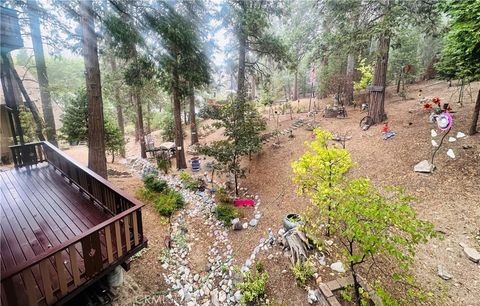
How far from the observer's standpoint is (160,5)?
7.23 meters

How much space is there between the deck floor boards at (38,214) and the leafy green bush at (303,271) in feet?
12.1

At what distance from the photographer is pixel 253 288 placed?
4664mm

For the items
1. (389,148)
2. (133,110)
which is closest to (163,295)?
(389,148)

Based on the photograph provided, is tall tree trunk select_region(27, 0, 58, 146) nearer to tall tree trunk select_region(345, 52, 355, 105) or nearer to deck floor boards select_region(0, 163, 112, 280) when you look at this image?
deck floor boards select_region(0, 163, 112, 280)

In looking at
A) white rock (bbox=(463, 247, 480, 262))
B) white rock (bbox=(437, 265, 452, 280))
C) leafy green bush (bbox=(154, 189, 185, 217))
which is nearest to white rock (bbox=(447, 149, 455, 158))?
white rock (bbox=(463, 247, 480, 262))

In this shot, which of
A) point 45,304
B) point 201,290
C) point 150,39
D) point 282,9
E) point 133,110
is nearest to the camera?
point 45,304

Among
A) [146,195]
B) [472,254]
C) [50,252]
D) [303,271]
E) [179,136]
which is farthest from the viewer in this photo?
[179,136]

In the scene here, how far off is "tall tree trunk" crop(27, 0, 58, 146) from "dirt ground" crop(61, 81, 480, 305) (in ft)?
11.0

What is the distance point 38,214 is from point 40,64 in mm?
7437

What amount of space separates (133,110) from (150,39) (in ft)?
26.6

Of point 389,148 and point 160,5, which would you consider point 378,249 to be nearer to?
point 389,148

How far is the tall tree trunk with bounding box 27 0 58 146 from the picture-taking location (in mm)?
7277

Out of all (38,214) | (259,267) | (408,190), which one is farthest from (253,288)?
(408,190)

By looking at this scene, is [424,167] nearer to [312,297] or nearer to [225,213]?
[312,297]
